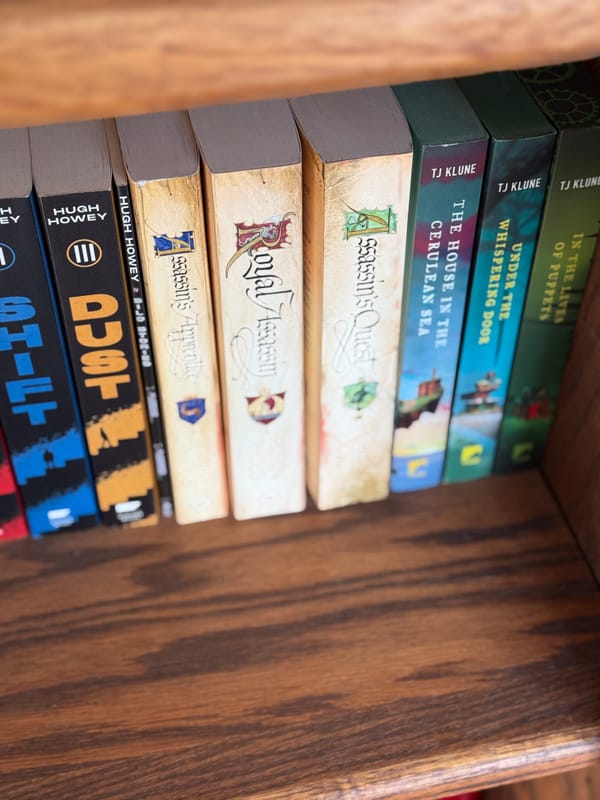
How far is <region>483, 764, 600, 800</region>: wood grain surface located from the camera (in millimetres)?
598

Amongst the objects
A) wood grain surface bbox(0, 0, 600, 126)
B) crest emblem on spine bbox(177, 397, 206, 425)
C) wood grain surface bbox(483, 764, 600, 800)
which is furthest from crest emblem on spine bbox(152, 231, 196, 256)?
wood grain surface bbox(483, 764, 600, 800)

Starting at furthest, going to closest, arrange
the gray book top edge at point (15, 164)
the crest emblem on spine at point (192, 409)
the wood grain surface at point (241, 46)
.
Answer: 1. the crest emblem on spine at point (192, 409)
2. the gray book top edge at point (15, 164)
3. the wood grain surface at point (241, 46)

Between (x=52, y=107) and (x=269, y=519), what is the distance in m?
0.44

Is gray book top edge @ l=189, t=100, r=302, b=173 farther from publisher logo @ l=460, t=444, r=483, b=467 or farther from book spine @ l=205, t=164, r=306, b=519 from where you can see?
publisher logo @ l=460, t=444, r=483, b=467

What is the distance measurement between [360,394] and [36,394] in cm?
20

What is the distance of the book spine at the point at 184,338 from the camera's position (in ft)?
1.58

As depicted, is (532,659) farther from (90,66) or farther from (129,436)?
(90,66)

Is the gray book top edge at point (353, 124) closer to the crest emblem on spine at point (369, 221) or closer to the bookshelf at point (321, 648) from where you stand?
the crest emblem on spine at point (369, 221)

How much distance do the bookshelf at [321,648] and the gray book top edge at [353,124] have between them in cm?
18

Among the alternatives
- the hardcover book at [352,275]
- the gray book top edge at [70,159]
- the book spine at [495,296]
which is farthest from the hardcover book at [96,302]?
the book spine at [495,296]

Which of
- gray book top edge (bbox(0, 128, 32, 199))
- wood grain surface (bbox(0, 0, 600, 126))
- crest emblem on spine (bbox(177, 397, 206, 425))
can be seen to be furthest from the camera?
crest emblem on spine (bbox(177, 397, 206, 425))

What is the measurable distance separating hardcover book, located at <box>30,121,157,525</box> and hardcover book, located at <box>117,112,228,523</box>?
15 mm

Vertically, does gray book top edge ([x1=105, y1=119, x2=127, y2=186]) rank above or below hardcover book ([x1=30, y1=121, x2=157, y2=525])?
above

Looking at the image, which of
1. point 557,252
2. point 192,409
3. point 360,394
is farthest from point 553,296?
point 192,409
